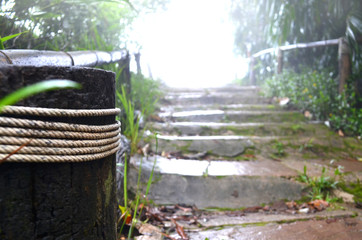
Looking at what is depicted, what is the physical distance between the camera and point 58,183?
0.69 m

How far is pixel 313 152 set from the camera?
2.74 meters

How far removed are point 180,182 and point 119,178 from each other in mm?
570

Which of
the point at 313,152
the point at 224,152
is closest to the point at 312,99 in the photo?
the point at 313,152

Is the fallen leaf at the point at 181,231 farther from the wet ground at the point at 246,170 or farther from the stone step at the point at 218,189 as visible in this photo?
the stone step at the point at 218,189

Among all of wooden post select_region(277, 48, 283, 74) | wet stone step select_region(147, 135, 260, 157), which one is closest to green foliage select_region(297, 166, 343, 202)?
wet stone step select_region(147, 135, 260, 157)

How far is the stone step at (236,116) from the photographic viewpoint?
142 inches

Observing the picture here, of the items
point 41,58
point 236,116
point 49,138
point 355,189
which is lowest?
point 355,189

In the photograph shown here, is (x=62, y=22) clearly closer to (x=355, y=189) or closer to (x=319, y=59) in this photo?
(x=355, y=189)

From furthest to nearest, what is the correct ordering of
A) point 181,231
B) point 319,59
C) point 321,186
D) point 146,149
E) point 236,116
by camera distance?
point 319,59
point 236,116
point 146,149
point 321,186
point 181,231

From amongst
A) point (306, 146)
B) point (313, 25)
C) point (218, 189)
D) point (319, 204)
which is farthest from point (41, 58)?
point (313, 25)

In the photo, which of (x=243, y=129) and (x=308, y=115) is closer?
(x=243, y=129)

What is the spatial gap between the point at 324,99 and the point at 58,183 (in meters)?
3.30

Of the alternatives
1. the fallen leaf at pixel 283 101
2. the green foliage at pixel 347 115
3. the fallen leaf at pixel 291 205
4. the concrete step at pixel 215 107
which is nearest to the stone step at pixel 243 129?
the green foliage at pixel 347 115

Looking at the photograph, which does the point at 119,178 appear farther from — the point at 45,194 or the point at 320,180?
the point at 320,180
